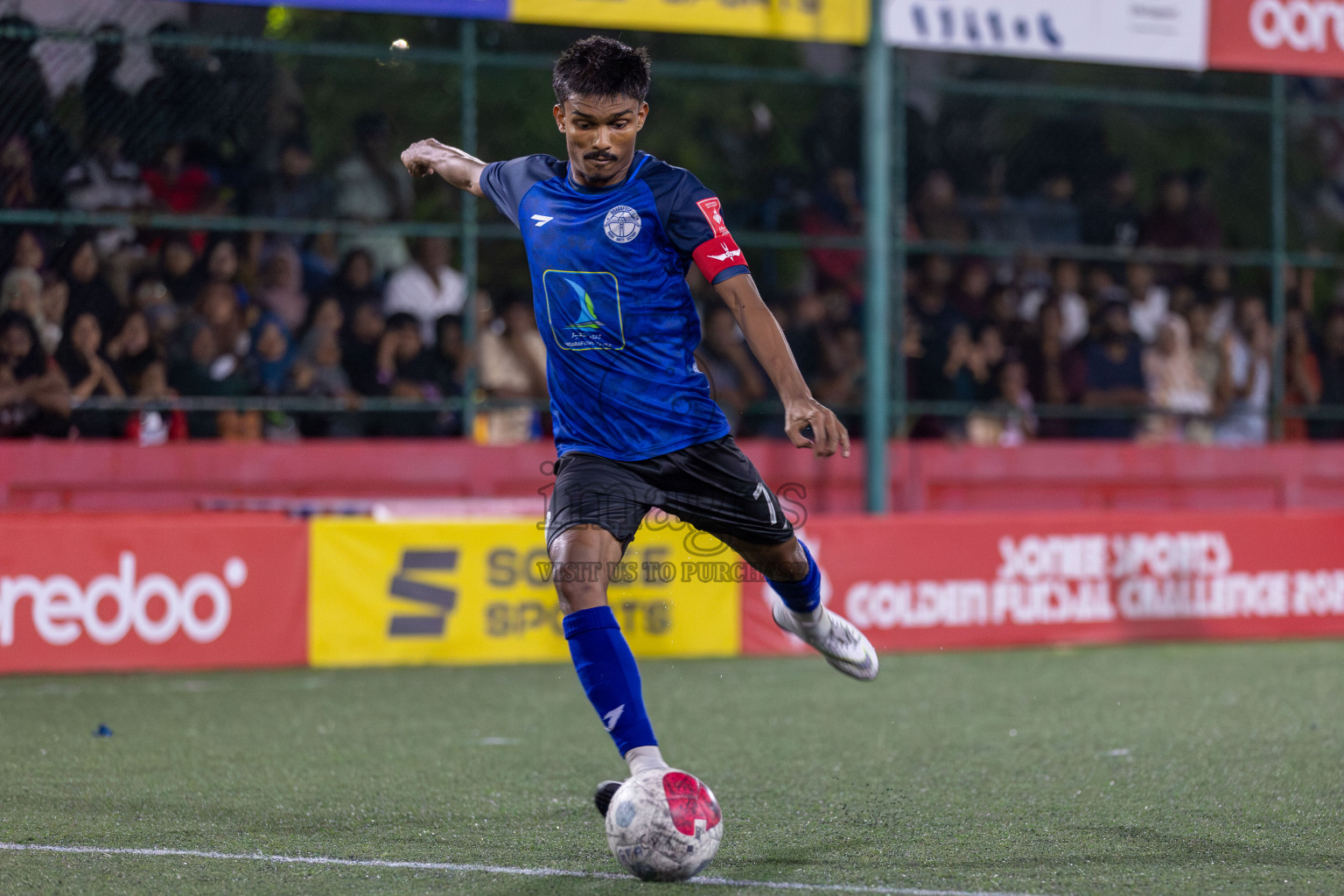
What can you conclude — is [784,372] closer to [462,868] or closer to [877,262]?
[462,868]

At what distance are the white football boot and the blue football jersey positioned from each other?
0.93 meters

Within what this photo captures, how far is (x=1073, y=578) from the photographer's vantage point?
38.5ft

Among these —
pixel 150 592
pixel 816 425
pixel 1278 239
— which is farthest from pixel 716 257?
pixel 1278 239

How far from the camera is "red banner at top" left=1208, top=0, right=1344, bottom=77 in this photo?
13352 mm

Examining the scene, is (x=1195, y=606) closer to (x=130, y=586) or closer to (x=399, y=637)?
(x=399, y=637)

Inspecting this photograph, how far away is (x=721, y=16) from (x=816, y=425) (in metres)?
7.93

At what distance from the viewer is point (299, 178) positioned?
11.8 m

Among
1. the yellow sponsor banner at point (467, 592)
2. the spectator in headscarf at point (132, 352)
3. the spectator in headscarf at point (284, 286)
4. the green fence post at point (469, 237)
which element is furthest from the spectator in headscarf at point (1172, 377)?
the spectator in headscarf at point (132, 352)

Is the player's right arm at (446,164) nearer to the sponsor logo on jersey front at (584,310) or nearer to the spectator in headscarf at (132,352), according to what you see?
the sponsor logo on jersey front at (584,310)

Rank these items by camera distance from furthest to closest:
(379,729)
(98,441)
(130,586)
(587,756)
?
(98,441), (130,586), (379,729), (587,756)

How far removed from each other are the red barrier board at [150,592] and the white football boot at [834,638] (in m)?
5.08

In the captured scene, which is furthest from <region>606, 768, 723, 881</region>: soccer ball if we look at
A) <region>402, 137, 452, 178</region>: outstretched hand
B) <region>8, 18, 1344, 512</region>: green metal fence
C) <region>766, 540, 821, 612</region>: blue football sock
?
<region>8, 18, 1344, 512</region>: green metal fence

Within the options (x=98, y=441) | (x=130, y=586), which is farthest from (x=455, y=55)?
(x=130, y=586)

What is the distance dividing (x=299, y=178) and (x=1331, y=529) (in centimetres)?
759
